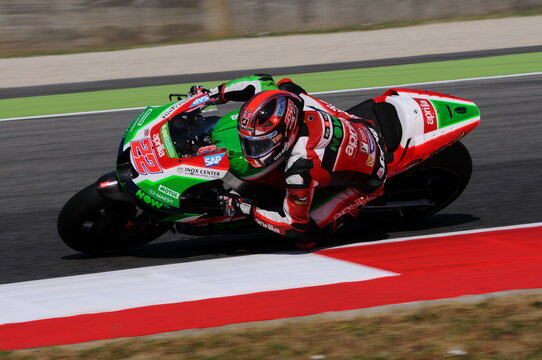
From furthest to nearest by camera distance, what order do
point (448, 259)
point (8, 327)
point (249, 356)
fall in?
point (448, 259)
point (8, 327)
point (249, 356)

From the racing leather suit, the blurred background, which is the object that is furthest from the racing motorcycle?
the blurred background

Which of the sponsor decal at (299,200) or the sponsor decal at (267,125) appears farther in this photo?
the sponsor decal at (299,200)

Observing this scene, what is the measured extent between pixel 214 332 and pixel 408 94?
2.82 meters

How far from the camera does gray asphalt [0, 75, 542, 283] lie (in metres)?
5.90

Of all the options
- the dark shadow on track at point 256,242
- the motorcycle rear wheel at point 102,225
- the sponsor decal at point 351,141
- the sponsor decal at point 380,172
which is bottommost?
the dark shadow on track at point 256,242

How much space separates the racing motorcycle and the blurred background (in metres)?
12.9

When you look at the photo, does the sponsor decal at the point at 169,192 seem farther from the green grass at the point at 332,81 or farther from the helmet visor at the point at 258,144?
the green grass at the point at 332,81

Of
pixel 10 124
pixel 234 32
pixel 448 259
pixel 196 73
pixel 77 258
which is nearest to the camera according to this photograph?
pixel 448 259

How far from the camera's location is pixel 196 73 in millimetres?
14469

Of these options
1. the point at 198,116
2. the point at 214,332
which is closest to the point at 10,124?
the point at 198,116

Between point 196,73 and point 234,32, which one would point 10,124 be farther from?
point 234,32

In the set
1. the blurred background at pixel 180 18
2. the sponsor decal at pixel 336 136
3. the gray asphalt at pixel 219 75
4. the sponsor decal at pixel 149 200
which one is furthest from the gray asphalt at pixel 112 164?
the blurred background at pixel 180 18

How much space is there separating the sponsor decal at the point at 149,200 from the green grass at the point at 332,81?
20.0ft

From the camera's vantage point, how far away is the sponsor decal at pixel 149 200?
5336mm
